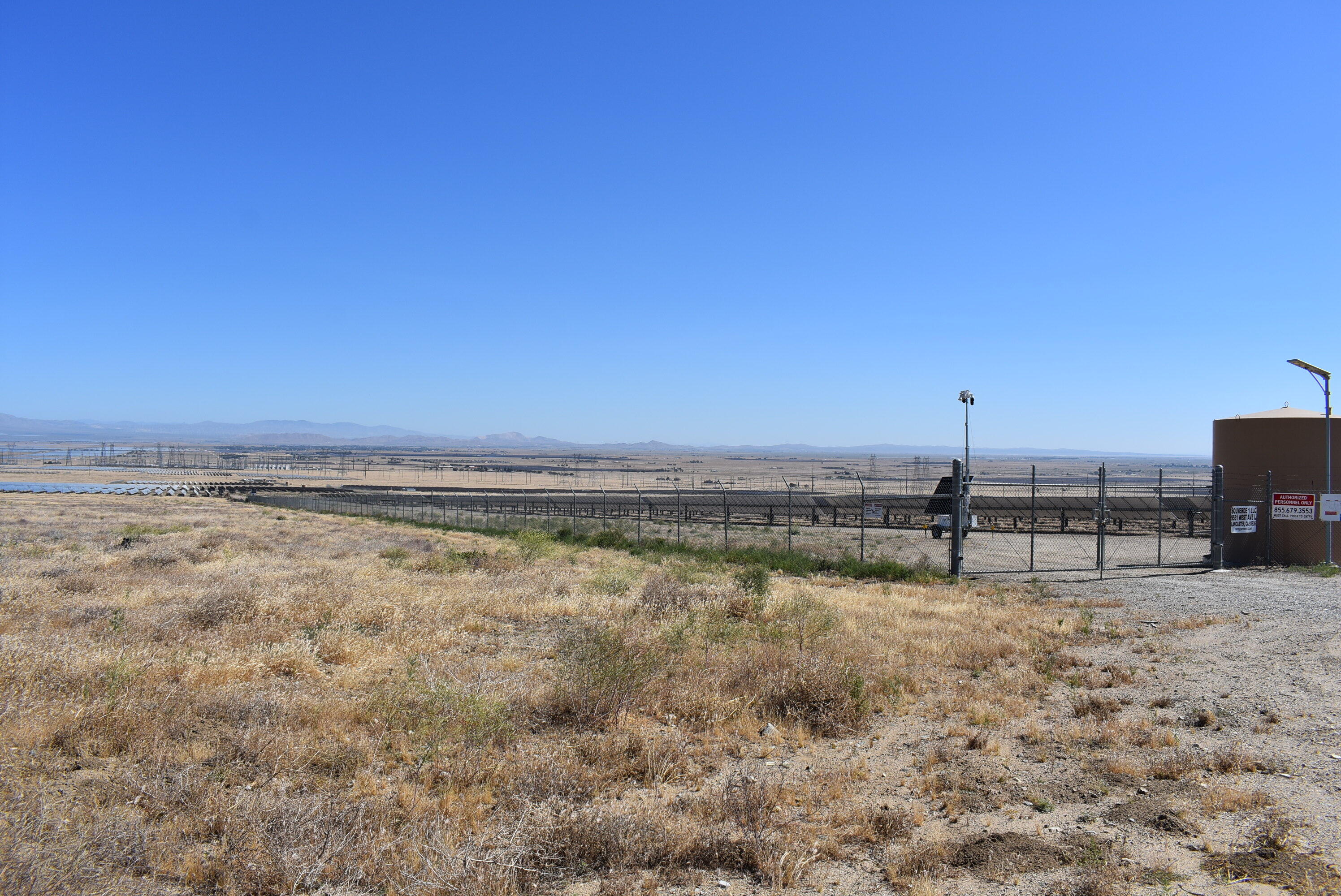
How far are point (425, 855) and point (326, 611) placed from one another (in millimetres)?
8690

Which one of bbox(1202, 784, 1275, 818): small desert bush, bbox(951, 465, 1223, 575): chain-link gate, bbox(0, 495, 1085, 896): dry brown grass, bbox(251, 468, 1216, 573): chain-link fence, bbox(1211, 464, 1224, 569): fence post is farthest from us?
bbox(251, 468, 1216, 573): chain-link fence

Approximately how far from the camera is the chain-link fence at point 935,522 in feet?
72.8

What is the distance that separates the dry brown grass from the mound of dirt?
17.8 inches

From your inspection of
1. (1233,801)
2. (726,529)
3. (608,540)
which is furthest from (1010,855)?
(608,540)

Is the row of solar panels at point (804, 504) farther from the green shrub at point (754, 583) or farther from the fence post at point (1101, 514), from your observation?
the green shrub at point (754, 583)

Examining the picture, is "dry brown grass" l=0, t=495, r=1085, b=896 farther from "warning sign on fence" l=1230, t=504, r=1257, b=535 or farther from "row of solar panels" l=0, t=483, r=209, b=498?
"row of solar panels" l=0, t=483, r=209, b=498

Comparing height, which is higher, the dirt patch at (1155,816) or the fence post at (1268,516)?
the fence post at (1268,516)

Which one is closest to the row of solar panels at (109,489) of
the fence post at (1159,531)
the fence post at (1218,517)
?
the fence post at (1159,531)

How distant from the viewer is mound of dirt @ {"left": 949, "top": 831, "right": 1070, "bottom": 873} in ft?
16.5

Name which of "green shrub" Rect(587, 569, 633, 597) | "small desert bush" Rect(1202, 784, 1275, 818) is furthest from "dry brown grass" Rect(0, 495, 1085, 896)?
"small desert bush" Rect(1202, 784, 1275, 818)

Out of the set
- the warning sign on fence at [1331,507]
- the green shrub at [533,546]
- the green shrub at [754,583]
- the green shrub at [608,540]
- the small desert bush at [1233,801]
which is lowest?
the green shrub at [608,540]

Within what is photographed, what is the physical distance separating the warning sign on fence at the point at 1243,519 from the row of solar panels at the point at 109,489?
90616mm

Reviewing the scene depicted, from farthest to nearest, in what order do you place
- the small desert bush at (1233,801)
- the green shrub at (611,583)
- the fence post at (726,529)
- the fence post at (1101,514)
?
the fence post at (726,529) < the fence post at (1101,514) < the green shrub at (611,583) < the small desert bush at (1233,801)

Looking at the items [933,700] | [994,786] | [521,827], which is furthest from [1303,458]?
[521,827]
